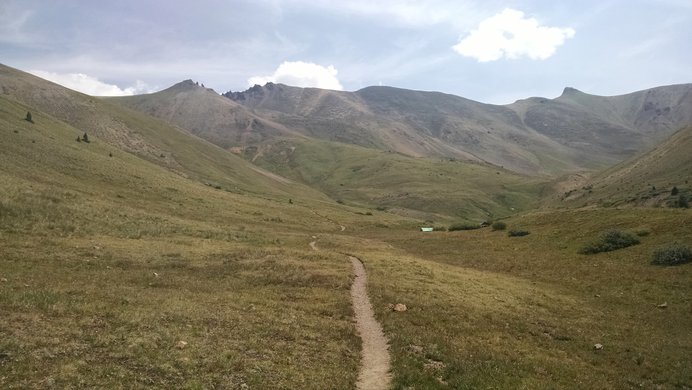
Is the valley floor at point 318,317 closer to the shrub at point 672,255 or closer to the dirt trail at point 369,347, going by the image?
the dirt trail at point 369,347

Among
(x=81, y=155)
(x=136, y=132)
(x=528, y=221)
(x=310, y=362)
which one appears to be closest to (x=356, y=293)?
(x=310, y=362)

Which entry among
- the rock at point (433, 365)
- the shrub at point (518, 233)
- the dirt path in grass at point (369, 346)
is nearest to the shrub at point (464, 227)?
the shrub at point (518, 233)

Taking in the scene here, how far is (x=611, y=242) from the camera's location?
44938 mm

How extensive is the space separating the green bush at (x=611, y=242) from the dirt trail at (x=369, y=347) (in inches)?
1002

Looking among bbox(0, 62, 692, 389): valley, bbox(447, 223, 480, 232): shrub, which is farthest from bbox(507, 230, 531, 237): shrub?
bbox(447, 223, 480, 232): shrub

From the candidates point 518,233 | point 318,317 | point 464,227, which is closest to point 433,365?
point 318,317

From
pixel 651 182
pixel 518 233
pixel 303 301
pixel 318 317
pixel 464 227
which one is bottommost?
pixel 303 301

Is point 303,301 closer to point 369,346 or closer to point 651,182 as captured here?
point 369,346

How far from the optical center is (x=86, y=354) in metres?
17.6

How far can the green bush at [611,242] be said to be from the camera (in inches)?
1732

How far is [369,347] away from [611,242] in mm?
33721

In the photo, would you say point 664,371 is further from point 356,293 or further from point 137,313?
point 137,313

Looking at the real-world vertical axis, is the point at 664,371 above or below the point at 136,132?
below

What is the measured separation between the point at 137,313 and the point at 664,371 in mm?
25538
